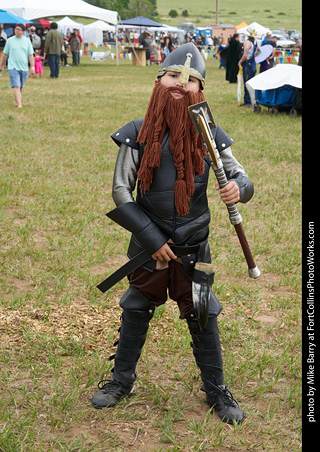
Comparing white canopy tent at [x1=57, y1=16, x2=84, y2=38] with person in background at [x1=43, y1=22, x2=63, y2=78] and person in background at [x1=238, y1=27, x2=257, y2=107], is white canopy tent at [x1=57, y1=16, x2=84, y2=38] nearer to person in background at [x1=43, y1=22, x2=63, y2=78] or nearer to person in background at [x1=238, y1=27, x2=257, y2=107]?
person in background at [x1=43, y1=22, x2=63, y2=78]

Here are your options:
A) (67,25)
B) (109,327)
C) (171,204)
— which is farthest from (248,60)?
(67,25)

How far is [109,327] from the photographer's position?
409cm

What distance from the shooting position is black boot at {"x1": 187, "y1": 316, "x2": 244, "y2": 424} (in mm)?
3039

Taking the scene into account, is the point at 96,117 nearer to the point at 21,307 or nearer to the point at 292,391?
the point at 21,307

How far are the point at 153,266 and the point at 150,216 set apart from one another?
26cm

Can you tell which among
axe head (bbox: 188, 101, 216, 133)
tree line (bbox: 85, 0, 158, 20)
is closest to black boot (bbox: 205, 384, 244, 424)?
axe head (bbox: 188, 101, 216, 133)

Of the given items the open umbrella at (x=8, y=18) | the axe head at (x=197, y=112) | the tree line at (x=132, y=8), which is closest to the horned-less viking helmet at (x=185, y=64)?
Result: the axe head at (x=197, y=112)

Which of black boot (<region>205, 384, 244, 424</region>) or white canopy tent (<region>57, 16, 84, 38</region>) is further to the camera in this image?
white canopy tent (<region>57, 16, 84, 38</region>)

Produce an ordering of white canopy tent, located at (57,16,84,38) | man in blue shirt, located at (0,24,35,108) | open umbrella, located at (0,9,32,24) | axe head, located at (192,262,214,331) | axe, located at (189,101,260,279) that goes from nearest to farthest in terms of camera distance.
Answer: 1. axe, located at (189,101,260,279)
2. axe head, located at (192,262,214,331)
3. man in blue shirt, located at (0,24,35,108)
4. open umbrella, located at (0,9,32,24)
5. white canopy tent, located at (57,16,84,38)

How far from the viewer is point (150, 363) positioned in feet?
11.9

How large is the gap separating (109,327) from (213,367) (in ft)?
3.87

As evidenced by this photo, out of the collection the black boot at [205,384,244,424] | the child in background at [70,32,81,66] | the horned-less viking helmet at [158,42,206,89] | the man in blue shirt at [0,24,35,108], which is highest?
the child in background at [70,32,81,66]

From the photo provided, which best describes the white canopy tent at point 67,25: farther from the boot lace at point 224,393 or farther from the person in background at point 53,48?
the boot lace at point 224,393

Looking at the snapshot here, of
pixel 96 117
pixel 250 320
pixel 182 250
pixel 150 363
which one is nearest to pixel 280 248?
pixel 250 320
